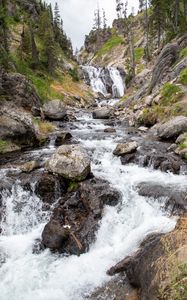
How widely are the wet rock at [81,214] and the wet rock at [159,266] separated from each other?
71.1 inches

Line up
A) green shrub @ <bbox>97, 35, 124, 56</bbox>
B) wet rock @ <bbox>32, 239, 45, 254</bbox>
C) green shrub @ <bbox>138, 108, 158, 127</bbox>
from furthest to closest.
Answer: green shrub @ <bbox>97, 35, 124, 56</bbox>
green shrub @ <bbox>138, 108, 158, 127</bbox>
wet rock @ <bbox>32, 239, 45, 254</bbox>

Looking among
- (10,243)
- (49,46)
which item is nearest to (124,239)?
(10,243)

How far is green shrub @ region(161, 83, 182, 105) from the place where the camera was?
26.2 m

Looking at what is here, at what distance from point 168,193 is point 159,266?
5241mm

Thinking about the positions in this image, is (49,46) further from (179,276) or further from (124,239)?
(179,276)

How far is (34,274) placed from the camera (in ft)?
32.8

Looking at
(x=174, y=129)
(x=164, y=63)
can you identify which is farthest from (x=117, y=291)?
(x=164, y=63)

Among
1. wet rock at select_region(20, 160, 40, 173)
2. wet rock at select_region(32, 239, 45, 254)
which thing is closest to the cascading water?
wet rock at select_region(20, 160, 40, 173)

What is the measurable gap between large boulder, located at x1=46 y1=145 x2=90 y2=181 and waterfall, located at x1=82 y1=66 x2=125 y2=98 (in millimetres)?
42020

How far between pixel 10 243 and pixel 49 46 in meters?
Result: 40.5

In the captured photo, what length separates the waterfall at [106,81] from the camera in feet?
186

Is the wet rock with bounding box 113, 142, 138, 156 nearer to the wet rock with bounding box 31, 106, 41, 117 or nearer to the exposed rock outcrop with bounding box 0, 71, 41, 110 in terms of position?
the exposed rock outcrop with bounding box 0, 71, 41, 110

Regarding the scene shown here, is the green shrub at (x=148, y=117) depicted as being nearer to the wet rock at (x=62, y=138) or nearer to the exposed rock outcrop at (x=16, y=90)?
the wet rock at (x=62, y=138)

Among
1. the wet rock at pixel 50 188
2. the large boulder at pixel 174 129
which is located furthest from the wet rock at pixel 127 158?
the large boulder at pixel 174 129
